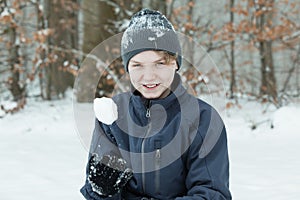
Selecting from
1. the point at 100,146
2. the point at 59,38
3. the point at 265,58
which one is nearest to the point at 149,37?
the point at 100,146

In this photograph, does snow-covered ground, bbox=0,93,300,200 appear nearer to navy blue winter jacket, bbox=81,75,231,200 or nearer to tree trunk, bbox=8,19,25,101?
tree trunk, bbox=8,19,25,101

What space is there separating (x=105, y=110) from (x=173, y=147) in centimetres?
30

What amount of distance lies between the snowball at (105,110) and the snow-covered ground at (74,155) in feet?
4.62

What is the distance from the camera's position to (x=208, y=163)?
1734 mm

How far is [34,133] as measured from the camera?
6.38 m

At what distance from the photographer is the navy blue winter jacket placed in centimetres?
174

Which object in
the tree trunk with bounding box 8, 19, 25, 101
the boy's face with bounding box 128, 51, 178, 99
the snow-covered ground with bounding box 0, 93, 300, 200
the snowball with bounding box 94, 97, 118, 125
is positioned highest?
the boy's face with bounding box 128, 51, 178, 99

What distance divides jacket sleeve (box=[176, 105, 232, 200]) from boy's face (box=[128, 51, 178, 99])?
0.19 meters

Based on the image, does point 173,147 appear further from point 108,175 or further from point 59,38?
point 59,38

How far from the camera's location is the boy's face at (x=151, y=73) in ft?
5.66

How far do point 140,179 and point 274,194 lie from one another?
1.57 metres

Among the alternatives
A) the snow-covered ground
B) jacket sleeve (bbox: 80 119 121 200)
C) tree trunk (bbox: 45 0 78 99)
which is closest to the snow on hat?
jacket sleeve (bbox: 80 119 121 200)

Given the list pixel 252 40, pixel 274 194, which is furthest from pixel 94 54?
pixel 274 194

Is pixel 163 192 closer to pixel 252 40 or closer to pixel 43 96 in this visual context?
pixel 252 40
